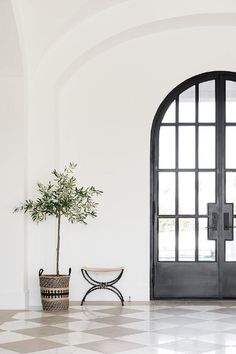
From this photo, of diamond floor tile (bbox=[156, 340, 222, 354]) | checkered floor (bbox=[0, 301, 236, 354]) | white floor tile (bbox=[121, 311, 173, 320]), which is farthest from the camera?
white floor tile (bbox=[121, 311, 173, 320])

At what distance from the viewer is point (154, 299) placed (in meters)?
9.76

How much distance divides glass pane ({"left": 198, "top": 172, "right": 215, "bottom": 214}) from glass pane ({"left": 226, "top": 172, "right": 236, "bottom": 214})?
20 centimetres

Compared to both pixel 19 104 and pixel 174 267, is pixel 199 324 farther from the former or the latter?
pixel 19 104

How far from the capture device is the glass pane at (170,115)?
9.98m

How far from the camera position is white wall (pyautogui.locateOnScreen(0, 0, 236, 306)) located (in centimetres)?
954

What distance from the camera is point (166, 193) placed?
32.6 feet

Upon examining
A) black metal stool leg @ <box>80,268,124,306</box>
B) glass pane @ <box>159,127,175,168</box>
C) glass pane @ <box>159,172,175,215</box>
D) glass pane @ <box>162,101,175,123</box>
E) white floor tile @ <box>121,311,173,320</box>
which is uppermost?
glass pane @ <box>162,101,175,123</box>

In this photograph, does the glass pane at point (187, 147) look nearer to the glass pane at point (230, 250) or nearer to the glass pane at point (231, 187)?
the glass pane at point (231, 187)

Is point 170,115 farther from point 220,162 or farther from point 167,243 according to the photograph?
point 167,243

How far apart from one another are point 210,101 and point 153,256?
2332 mm

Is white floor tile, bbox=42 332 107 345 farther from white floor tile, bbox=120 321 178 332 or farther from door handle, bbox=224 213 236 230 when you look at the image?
door handle, bbox=224 213 236 230

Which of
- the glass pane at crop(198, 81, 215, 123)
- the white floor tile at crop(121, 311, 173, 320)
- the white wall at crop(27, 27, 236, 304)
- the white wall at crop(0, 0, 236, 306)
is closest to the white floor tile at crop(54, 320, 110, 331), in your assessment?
the white floor tile at crop(121, 311, 173, 320)

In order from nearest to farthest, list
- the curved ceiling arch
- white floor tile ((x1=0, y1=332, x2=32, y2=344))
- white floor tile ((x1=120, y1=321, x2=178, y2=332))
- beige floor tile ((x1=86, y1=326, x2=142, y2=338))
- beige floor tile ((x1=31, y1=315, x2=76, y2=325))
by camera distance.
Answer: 1. white floor tile ((x1=0, y1=332, x2=32, y2=344))
2. beige floor tile ((x1=86, y1=326, x2=142, y2=338))
3. white floor tile ((x1=120, y1=321, x2=178, y2=332))
4. beige floor tile ((x1=31, y1=315, x2=76, y2=325))
5. the curved ceiling arch

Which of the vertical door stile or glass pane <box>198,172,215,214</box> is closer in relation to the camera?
the vertical door stile
